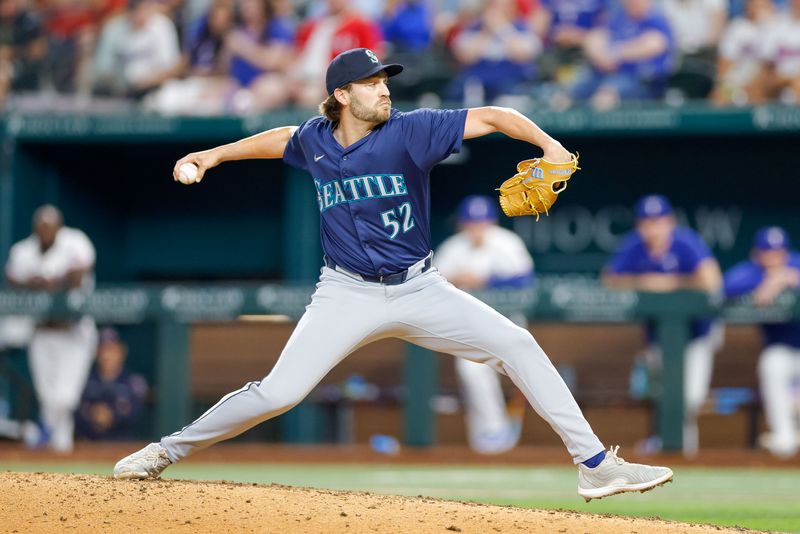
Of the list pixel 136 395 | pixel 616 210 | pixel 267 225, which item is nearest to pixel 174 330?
pixel 136 395

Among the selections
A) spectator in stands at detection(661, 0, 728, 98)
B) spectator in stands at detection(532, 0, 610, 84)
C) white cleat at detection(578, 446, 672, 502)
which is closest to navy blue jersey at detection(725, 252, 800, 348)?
spectator in stands at detection(661, 0, 728, 98)

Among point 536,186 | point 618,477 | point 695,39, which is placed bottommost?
point 618,477

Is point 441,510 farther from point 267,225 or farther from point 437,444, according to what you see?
point 267,225

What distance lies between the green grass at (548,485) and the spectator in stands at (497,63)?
356cm

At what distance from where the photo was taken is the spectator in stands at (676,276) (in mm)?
9719

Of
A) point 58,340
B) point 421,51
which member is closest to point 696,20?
point 421,51

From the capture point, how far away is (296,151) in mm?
5117

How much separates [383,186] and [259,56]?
Result: 7.58 m

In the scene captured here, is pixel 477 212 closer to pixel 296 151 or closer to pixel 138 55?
pixel 138 55

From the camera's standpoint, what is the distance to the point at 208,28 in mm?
12656

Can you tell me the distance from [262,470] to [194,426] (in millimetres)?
4075

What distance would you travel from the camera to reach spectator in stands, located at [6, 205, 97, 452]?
1031 centimetres

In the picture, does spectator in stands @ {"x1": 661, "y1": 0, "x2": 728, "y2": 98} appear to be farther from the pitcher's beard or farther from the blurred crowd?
the pitcher's beard

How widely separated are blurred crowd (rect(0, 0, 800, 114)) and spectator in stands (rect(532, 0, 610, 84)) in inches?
0.5
